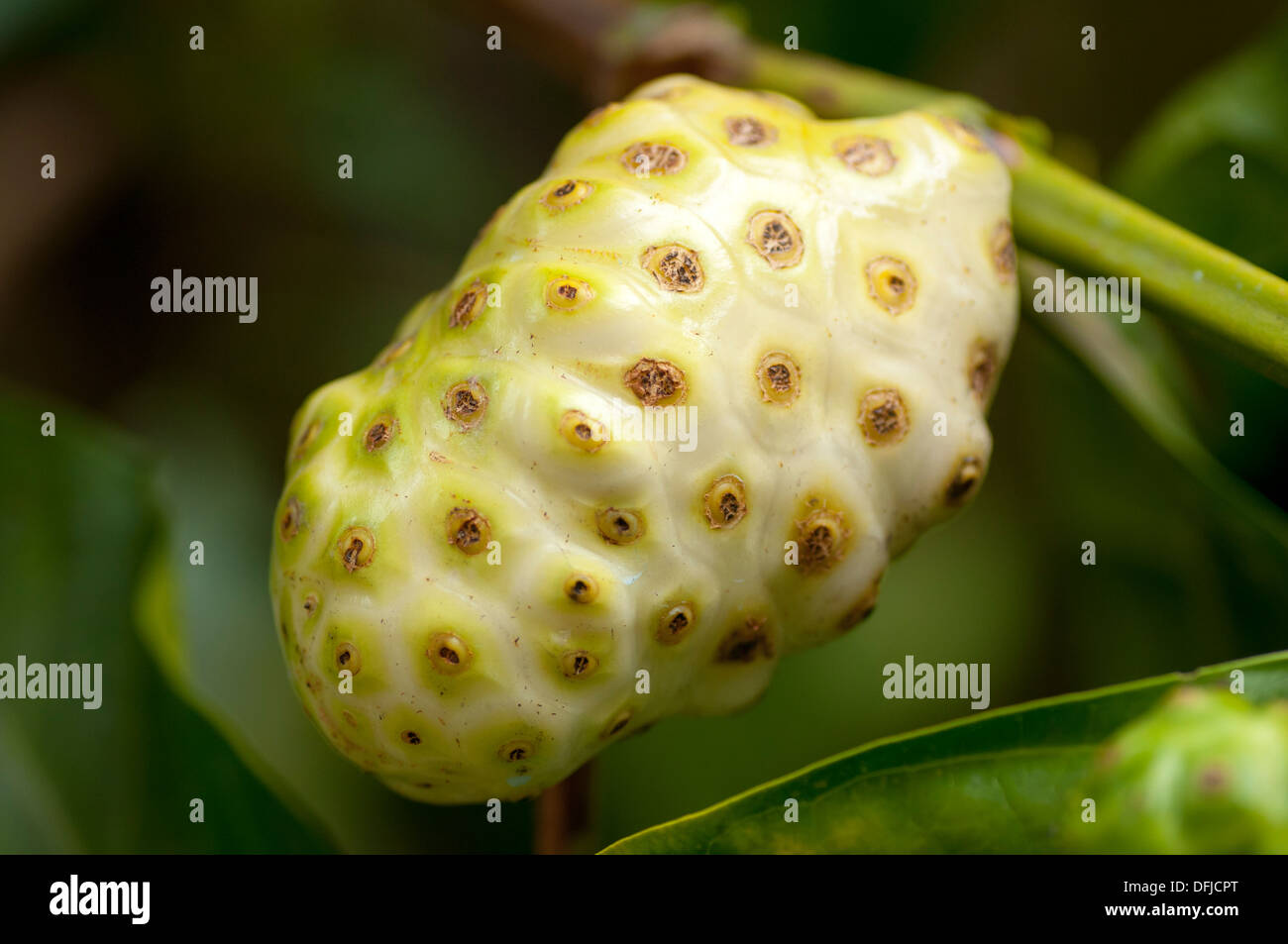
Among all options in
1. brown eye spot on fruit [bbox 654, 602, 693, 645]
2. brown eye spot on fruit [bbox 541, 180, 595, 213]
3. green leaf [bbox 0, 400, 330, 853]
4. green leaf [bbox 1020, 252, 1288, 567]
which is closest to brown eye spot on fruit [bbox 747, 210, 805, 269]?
brown eye spot on fruit [bbox 541, 180, 595, 213]

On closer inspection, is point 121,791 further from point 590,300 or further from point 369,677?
point 590,300

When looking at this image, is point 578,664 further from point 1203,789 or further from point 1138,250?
point 1138,250

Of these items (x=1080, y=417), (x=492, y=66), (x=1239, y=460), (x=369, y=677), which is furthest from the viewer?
(x=492, y=66)

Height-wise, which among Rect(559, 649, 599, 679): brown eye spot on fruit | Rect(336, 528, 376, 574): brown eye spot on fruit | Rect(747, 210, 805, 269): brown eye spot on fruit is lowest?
Rect(559, 649, 599, 679): brown eye spot on fruit

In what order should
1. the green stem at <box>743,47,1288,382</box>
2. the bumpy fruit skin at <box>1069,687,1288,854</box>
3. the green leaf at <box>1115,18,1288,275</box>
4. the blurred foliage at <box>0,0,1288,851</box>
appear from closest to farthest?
the bumpy fruit skin at <box>1069,687,1288,854</box> < the green stem at <box>743,47,1288,382</box> < the green leaf at <box>1115,18,1288,275</box> < the blurred foliage at <box>0,0,1288,851</box>

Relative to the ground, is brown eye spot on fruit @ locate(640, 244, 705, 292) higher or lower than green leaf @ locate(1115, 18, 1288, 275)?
lower

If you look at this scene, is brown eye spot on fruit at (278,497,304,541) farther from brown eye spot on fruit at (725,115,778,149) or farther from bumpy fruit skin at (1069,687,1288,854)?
bumpy fruit skin at (1069,687,1288,854)
